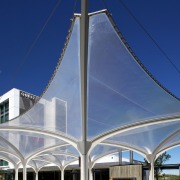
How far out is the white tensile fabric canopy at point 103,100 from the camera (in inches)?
468

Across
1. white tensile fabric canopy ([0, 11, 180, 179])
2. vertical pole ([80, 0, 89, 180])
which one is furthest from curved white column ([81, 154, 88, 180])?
white tensile fabric canopy ([0, 11, 180, 179])

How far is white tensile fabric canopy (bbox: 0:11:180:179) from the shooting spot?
39.0 ft

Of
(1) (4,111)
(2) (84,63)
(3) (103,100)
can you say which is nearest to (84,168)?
(3) (103,100)

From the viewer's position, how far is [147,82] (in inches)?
550

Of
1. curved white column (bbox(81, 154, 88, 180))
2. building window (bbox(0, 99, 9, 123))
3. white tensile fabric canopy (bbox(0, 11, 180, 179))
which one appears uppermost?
building window (bbox(0, 99, 9, 123))

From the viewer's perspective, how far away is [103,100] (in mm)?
15438

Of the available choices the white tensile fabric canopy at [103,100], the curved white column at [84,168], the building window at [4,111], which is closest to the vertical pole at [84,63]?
the curved white column at [84,168]

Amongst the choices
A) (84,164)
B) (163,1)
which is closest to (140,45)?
(163,1)

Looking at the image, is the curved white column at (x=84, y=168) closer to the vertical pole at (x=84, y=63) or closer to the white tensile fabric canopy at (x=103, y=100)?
the vertical pole at (x=84, y=63)

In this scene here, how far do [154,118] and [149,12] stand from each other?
6.23m

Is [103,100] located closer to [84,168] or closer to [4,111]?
[84,168]

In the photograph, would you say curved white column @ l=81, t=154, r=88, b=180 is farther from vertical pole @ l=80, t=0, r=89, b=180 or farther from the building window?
the building window

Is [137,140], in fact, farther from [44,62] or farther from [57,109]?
[44,62]

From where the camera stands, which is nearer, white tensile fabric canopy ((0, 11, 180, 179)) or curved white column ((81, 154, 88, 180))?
white tensile fabric canopy ((0, 11, 180, 179))
